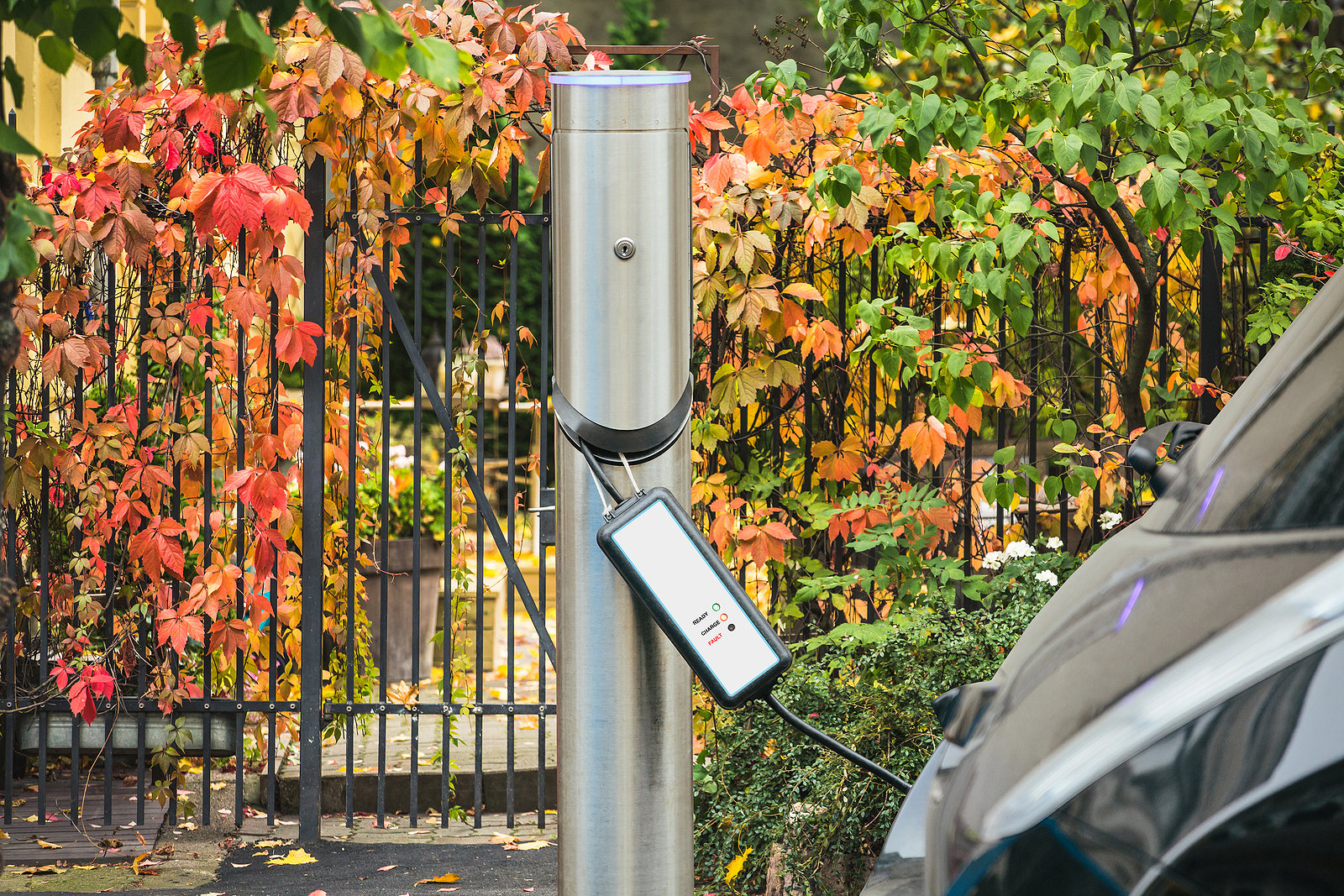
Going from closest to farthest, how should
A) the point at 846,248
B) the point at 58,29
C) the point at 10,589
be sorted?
the point at 58,29
the point at 10,589
the point at 846,248

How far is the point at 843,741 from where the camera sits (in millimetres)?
3605

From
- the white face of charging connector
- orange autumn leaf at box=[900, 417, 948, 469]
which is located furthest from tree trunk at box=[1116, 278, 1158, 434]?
the white face of charging connector

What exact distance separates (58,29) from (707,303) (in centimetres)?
291

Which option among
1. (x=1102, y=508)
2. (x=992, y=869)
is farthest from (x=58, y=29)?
(x=1102, y=508)

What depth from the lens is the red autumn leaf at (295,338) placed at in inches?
168

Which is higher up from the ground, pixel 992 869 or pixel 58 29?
pixel 58 29

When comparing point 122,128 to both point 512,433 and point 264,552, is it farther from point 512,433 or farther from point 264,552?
point 512,433

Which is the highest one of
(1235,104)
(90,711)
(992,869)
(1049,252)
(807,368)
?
(1235,104)

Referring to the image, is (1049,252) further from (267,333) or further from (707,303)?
(267,333)

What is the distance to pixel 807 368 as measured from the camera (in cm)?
466

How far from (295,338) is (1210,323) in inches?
136

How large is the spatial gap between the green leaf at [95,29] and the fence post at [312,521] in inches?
118

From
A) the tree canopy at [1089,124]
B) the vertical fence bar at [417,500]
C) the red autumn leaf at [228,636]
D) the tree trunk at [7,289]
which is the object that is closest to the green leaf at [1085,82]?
the tree canopy at [1089,124]

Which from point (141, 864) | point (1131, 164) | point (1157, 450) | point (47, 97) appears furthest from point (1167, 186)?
point (47, 97)
